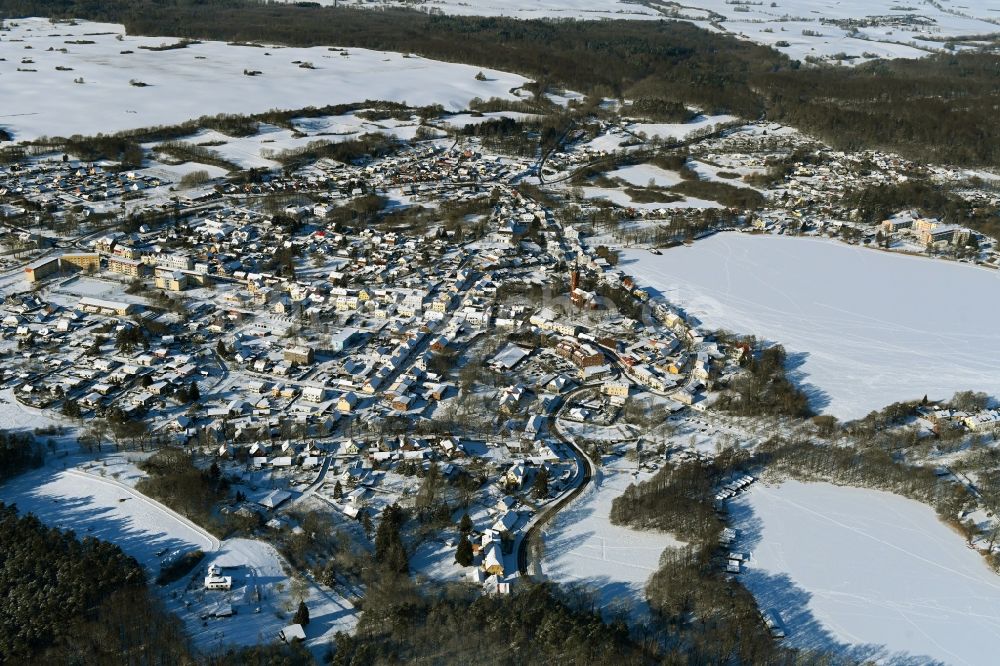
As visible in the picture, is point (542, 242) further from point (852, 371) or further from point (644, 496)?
point (644, 496)

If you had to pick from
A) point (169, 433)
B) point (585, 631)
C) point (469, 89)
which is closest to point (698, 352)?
point (585, 631)

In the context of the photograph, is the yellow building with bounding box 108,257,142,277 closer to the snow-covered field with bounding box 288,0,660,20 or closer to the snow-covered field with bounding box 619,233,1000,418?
the snow-covered field with bounding box 619,233,1000,418

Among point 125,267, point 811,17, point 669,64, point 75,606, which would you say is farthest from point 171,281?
point 811,17

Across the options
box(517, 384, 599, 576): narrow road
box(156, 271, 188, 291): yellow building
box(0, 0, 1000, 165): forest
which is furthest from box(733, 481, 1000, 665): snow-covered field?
box(0, 0, 1000, 165): forest

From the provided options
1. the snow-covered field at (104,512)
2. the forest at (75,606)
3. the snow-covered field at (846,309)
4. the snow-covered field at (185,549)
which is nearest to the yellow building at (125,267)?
the snow-covered field at (185,549)

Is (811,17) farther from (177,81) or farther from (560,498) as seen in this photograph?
(560,498)

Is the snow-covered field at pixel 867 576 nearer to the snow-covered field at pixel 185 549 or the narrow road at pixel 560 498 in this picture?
the narrow road at pixel 560 498
